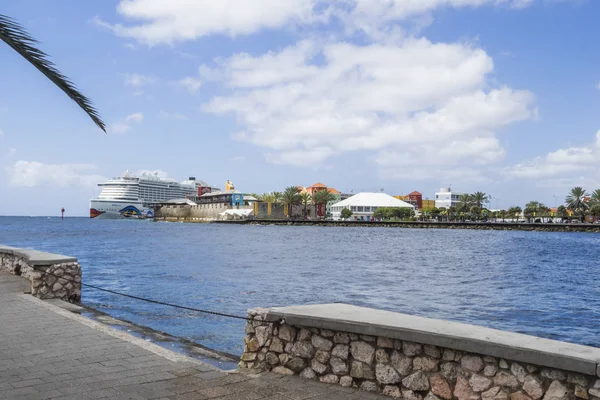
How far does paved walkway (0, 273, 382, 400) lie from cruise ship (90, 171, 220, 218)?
154395 mm

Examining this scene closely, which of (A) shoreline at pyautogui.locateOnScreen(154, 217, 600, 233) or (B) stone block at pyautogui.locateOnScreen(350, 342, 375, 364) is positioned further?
(A) shoreline at pyautogui.locateOnScreen(154, 217, 600, 233)

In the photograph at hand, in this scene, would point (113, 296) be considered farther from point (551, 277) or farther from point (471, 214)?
point (471, 214)

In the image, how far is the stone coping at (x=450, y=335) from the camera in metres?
3.87

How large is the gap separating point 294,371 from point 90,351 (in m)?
2.93

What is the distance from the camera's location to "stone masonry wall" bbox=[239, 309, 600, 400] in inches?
158

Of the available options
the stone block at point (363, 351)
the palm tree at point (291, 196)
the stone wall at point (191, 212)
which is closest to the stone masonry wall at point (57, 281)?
the stone block at point (363, 351)

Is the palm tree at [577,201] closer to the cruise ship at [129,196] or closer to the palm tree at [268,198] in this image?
the palm tree at [268,198]

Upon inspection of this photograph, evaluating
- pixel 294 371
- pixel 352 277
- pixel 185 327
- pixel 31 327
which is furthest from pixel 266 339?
pixel 352 277

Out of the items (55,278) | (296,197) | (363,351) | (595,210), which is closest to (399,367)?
(363,351)

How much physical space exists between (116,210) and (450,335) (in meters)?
164

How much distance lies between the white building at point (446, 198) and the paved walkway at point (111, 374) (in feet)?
591

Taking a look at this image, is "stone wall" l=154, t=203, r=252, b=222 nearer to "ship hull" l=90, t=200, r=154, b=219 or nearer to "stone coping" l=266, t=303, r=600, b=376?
"ship hull" l=90, t=200, r=154, b=219

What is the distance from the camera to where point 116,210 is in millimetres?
157500

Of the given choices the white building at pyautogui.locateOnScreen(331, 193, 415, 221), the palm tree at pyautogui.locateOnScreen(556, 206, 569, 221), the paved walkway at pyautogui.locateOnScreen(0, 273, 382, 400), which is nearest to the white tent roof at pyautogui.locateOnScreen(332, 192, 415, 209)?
the white building at pyautogui.locateOnScreen(331, 193, 415, 221)
